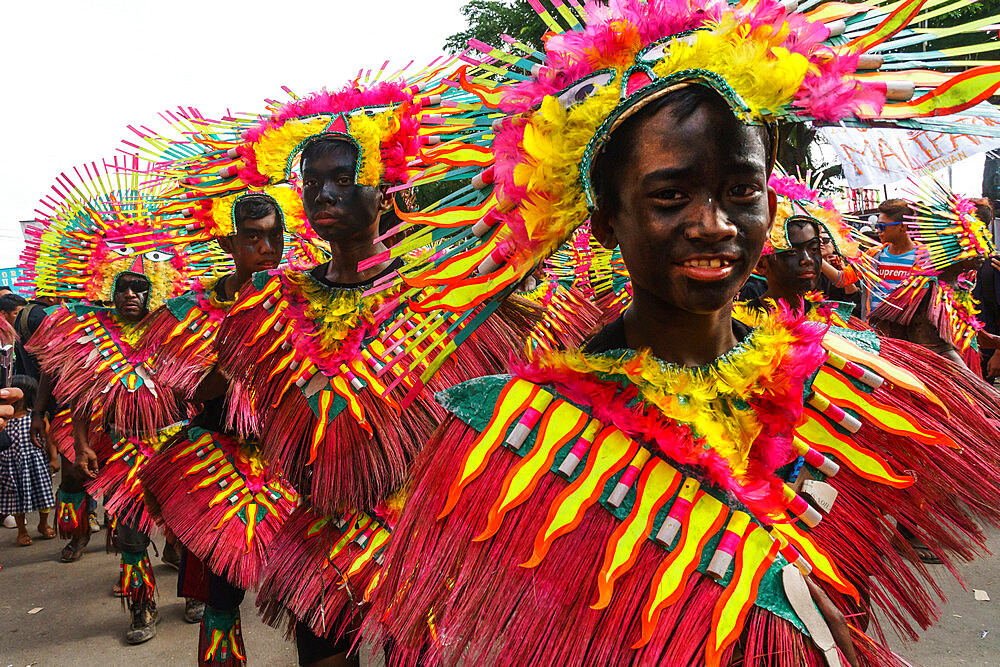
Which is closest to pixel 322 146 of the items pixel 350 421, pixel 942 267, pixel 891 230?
pixel 350 421

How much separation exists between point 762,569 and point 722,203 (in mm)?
636

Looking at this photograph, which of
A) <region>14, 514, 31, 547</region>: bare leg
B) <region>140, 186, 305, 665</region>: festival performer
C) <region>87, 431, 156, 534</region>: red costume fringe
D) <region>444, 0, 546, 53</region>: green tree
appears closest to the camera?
<region>140, 186, 305, 665</region>: festival performer

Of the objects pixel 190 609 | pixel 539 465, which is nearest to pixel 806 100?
pixel 539 465

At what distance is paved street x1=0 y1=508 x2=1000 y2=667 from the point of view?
13.4 ft

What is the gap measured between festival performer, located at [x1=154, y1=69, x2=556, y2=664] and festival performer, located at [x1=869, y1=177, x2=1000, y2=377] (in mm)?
4192

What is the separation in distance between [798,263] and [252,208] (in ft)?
8.93

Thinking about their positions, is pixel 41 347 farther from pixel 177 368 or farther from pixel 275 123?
pixel 275 123

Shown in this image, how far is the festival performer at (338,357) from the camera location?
103 inches

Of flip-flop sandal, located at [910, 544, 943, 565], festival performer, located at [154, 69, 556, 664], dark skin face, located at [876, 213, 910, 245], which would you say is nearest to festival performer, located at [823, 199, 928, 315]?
dark skin face, located at [876, 213, 910, 245]

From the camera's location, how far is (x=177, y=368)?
Answer: 12.8 ft

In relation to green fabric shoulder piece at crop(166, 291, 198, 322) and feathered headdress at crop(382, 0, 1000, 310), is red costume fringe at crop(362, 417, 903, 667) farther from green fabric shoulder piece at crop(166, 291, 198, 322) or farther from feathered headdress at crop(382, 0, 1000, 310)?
green fabric shoulder piece at crop(166, 291, 198, 322)

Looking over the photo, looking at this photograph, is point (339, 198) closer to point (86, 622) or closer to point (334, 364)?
point (334, 364)

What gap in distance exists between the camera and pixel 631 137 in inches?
53.2

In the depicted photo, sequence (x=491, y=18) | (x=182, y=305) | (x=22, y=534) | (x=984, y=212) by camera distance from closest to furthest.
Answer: (x=182, y=305)
(x=984, y=212)
(x=22, y=534)
(x=491, y=18)
